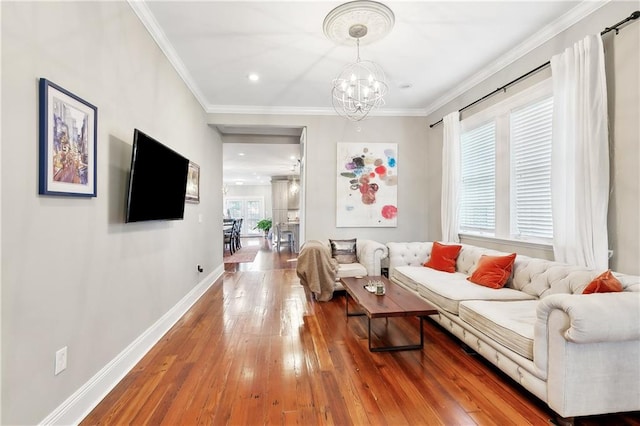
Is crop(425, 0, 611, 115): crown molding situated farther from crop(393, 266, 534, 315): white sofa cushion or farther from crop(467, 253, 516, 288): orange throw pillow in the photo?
crop(393, 266, 534, 315): white sofa cushion

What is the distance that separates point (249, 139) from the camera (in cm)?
625

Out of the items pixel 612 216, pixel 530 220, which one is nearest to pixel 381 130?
pixel 530 220

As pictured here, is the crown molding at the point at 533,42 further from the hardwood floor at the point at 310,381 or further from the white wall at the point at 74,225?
the white wall at the point at 74,225

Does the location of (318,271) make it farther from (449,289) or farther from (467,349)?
(467,349)

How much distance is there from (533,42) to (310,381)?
3868mm

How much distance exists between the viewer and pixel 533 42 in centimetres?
303

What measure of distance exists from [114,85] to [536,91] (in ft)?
12.7

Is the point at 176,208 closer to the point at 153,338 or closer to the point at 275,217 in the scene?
the point at 153,338

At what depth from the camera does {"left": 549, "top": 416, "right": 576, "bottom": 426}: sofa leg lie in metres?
1.66

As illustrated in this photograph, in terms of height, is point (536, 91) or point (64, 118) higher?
point (536, 91)

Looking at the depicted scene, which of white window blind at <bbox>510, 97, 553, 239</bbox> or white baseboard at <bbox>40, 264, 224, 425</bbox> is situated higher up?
white window blind at <bbox>510, 97, 553, 239</bbox>

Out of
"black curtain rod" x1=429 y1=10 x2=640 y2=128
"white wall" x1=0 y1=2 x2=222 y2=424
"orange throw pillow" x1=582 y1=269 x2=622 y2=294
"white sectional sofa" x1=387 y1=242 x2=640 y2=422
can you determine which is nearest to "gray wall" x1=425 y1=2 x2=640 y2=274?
"black curtain rod" x1=429 y1=10 x2=640 y2=128

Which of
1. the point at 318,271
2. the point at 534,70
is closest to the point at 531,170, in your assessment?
the point at 534,70

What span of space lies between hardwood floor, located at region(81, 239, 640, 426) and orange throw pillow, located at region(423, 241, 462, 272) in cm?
82
